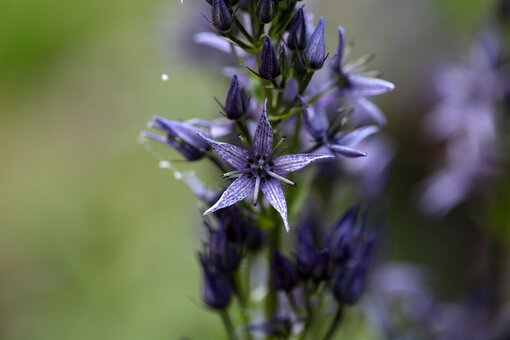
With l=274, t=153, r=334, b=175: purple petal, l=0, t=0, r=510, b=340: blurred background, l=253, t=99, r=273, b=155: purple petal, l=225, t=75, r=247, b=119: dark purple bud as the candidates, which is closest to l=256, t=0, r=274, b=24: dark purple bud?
l=225, t=75, r=247, b=119: dark purple bud

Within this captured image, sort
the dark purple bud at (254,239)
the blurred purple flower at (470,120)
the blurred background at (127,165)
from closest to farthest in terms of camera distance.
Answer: the dark purple bud at (254,239) → the blurred purple flower at (470,120) → the blurred background at (127,165)

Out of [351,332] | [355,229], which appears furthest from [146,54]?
[355,229]

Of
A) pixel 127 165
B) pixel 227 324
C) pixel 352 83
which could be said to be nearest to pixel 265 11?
pixel 352 83

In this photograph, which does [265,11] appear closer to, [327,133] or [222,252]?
[327,133]

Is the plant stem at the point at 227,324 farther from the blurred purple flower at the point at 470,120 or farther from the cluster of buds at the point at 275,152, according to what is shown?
the blurred purple flower at the point at 470,120

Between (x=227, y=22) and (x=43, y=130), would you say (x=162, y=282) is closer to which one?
(x=43, y=130)

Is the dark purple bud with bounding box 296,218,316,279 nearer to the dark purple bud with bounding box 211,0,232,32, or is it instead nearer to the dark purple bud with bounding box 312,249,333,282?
the dark purple bud with bounding box 312,249,333,282

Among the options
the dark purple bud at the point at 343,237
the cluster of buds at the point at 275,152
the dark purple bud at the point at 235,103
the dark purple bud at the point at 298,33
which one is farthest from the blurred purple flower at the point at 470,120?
the dark purple bud at the point at 235,103

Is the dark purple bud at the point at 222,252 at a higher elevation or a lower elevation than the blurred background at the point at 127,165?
lower
